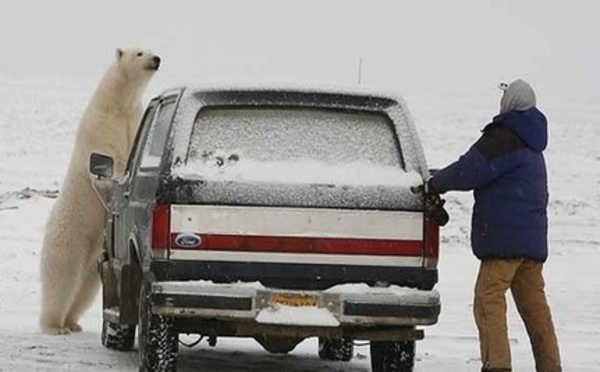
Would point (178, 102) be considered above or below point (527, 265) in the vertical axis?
above

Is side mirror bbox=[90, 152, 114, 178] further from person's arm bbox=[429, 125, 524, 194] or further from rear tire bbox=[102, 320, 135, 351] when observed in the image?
person's arm bbox=[429, 125, 524, 194]

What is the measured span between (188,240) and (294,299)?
67 centimetres

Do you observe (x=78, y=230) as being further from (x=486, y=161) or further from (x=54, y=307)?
(x=486, y=161)

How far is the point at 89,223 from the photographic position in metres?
11.3

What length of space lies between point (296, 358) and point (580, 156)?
31.1 meters

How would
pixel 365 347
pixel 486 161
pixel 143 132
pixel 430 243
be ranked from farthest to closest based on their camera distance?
1. pixel 365 347
2. pixel 143 132
3. pixel 486 161
4. pixel 430 243

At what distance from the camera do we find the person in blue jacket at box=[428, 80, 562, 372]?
27.0ft

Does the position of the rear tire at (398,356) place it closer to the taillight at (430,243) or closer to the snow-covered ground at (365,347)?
the taillight at (430,243)

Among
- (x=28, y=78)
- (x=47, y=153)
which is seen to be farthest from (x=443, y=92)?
(x=47, y=153)

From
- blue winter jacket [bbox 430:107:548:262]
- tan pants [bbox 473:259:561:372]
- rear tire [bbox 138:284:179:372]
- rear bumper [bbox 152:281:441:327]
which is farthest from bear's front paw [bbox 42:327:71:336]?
blue winter jacket [bbox 430:107:548:262]

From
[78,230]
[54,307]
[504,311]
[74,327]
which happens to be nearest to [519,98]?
[504,311]

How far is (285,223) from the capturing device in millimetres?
7613

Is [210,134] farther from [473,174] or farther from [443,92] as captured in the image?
[443,92]

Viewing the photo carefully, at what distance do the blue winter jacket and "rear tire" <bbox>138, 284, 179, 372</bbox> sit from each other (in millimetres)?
1958
